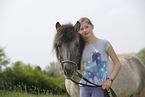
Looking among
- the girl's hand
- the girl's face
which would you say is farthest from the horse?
the girl's hand

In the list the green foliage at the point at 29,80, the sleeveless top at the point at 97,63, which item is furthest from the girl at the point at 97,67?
the green foliage at the point at 29,80

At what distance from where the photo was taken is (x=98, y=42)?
6.72ft

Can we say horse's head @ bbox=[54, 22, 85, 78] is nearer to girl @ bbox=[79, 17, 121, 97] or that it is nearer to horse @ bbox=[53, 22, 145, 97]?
horse @ bbox=[53, 22, 145, 97]

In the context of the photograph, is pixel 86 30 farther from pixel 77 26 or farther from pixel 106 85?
pixel 106 85

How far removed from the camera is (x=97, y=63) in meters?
1.96

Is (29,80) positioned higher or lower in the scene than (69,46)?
lower

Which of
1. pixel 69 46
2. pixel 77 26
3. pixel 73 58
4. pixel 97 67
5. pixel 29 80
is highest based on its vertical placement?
pixel 77 26

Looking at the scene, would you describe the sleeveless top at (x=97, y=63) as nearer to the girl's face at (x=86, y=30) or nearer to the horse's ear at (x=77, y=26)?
the girl's face at (x=86, y=30)

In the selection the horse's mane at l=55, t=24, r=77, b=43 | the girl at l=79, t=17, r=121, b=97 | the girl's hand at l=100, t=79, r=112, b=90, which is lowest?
the girl's hand at l=100, t=79, r=112, b=90

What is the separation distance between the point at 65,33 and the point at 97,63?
0.75 meters

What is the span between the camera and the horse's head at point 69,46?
203cm

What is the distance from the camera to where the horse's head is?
203cm

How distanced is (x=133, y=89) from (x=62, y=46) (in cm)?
264

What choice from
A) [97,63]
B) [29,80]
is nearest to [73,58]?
[97,63]
